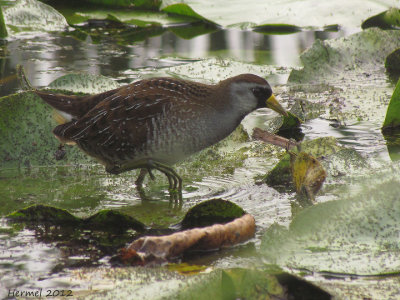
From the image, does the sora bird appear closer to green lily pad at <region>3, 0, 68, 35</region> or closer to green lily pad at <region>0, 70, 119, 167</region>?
green lily pad at <region>0, 70, 119, 167</region>

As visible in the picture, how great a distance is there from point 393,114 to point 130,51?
11.4ft

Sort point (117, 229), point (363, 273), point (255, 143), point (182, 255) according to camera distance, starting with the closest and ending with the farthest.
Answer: point (363, 273) → point (182, 255) → point (117, 229) → point (255, 143)

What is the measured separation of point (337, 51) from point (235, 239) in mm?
3740

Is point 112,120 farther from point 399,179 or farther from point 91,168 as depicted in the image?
point 399,179

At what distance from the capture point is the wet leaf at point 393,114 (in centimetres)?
498

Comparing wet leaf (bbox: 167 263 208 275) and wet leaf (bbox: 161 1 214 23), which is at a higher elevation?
Result: wet leaf (bbox: 161 1 214 23)

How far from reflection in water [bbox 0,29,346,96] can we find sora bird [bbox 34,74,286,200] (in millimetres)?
1958

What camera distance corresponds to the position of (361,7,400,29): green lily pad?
7770 mm

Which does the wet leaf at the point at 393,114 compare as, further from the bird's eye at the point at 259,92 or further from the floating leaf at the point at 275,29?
the floating leaf at the point at 275,29

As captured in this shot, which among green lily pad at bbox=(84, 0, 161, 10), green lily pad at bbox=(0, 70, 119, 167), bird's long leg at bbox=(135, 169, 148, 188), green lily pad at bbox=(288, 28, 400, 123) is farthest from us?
green lily pad at bbox=(84, 0, 161, 10)

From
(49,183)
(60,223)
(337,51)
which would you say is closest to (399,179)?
(60,223)

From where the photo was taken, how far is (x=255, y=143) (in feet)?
17.5

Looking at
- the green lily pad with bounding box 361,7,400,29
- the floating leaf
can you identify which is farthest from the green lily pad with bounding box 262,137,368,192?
the floating leaf

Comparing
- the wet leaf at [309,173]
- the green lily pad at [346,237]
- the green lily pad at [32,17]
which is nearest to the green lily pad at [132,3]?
the green lily pad at [32,17]
